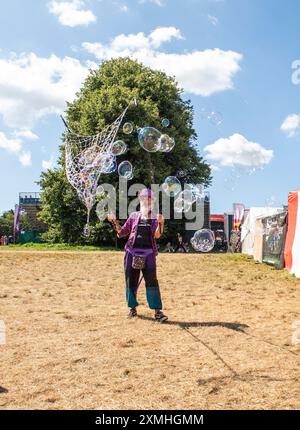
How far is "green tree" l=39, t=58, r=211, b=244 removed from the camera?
34.6 m

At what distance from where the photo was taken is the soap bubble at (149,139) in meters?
12.4

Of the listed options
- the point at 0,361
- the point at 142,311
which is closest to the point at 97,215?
the point at 142,311

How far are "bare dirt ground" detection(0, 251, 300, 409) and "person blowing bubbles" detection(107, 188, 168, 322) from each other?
0.38 metres

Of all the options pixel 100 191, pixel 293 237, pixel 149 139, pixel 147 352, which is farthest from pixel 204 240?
pixel 100 191

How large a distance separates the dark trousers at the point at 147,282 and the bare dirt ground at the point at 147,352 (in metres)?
0.28

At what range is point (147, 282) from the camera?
7555mm

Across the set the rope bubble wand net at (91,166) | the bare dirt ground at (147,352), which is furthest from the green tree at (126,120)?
the bare dirt ground at (147,352)

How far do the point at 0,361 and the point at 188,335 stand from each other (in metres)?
2.40

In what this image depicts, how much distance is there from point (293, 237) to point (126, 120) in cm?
2085

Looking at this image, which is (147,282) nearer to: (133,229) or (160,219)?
(133,229)

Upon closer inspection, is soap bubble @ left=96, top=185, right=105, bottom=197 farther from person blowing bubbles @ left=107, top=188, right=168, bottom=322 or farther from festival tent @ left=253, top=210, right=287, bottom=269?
person blowing bubbles @ left=107, top=188, right=168, bottom=322

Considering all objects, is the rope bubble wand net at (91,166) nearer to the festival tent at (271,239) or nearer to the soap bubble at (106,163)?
the soap bubble at (106,163)

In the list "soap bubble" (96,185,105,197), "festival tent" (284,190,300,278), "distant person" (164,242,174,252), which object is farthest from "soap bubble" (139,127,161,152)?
"distant person" (164,242,174,252)

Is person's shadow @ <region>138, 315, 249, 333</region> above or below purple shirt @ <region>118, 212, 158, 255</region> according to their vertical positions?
below
